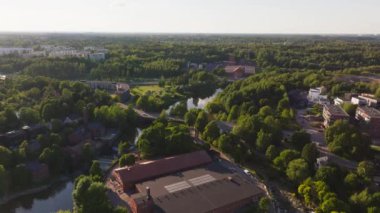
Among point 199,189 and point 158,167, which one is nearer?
point 199,189

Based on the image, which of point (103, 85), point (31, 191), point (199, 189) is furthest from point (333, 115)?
point (103, 85)

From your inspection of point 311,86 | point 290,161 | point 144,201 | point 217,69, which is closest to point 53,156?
point 144,201

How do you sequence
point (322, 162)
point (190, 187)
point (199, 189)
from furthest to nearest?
point (322, 162) → point (190, 187) → point (199, 189)

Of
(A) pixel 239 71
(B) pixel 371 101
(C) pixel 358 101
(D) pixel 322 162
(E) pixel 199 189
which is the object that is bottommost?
(A) pixel 239 71

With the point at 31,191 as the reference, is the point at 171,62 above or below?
above

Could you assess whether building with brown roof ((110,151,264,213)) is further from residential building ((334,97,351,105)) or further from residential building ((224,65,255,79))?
residential building ((224,65,255,79))

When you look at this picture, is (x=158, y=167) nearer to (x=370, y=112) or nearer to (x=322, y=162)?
(x=322, y=162)

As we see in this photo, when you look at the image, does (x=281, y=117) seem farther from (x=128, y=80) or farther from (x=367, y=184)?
(x=128, y=80)
